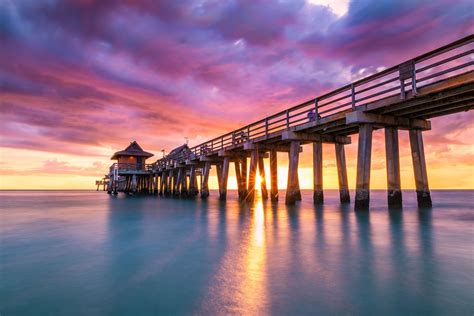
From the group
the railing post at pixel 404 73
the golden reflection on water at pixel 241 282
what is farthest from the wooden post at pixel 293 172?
the golden reflection on water at pixel 241 282

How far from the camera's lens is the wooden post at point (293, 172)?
1691 centimetres

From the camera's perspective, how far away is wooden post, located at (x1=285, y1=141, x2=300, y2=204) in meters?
16.9

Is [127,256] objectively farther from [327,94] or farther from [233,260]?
[327,94]

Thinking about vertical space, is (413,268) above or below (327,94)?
below

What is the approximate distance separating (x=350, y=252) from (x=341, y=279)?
1.82 meters

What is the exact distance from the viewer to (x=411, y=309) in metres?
3.05

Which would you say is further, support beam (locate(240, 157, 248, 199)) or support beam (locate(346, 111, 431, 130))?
support beam (locate(240, 157, 248, 199))

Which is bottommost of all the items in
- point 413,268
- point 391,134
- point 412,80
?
point 413,268

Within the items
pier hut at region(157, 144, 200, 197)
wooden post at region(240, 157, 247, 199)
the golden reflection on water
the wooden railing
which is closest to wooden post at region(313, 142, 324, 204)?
wooden post at region(240, 157, 247, 199)

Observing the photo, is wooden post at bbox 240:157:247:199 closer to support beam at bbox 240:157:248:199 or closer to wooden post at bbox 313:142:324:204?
support beam at bbox 240:157:248:199

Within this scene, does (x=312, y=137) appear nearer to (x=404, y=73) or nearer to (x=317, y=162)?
(x=317, y=162)

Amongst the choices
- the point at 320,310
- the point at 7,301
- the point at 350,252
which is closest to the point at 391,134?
the point at 350,252

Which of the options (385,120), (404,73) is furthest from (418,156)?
(404,73)

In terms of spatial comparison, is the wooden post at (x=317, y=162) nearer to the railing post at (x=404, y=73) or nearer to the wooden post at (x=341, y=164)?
the wooden post at (x=341, y=164)
